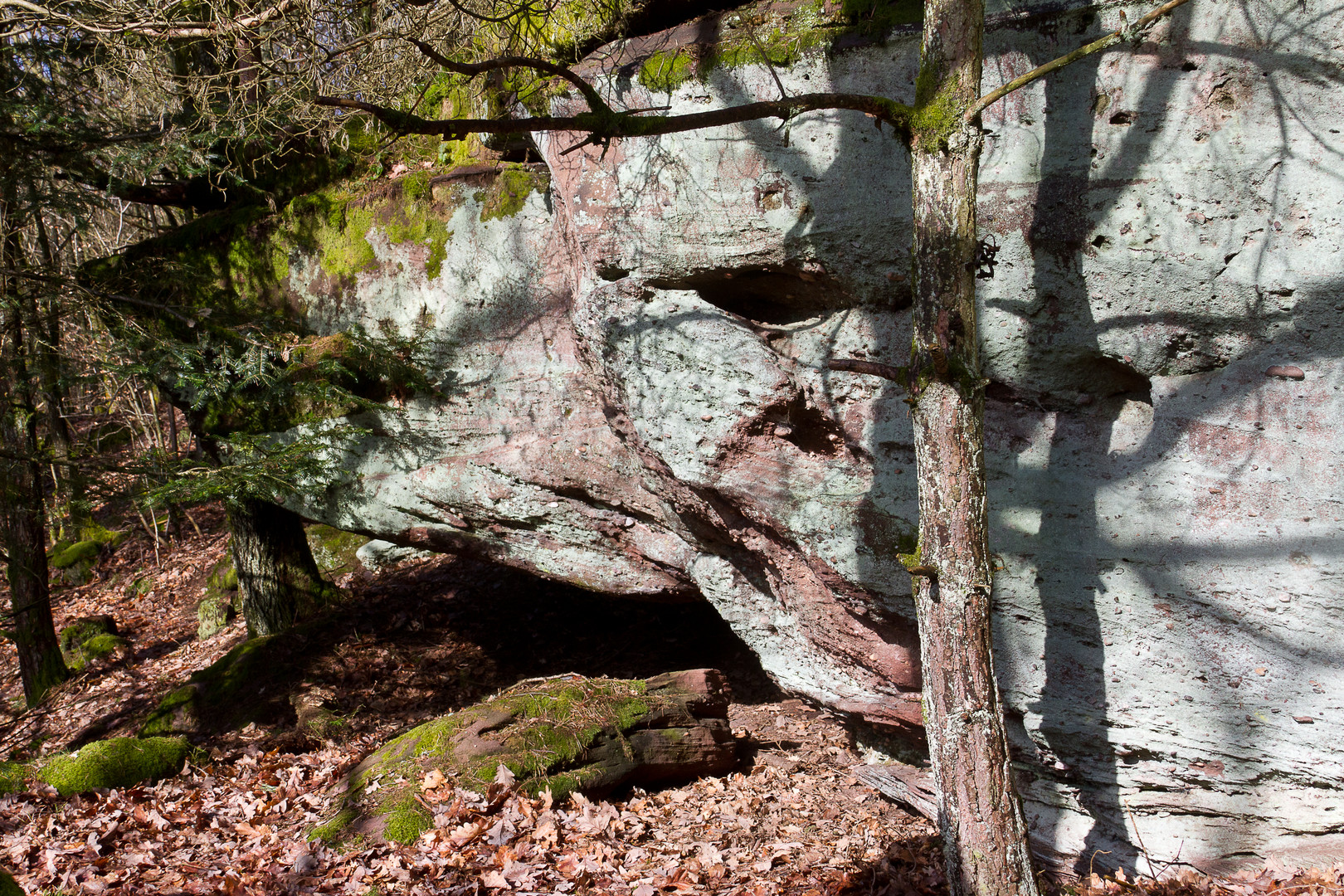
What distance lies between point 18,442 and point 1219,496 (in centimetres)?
1153

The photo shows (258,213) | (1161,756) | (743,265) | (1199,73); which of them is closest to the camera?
(1199,73)

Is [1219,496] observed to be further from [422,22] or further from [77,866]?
[77,866]

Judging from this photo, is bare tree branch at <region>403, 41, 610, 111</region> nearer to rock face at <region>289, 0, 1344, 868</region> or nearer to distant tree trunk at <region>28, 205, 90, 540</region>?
rock face at <region>289, 0, 1344, 868</region>

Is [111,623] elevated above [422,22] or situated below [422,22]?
below

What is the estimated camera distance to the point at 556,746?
536 centimetres

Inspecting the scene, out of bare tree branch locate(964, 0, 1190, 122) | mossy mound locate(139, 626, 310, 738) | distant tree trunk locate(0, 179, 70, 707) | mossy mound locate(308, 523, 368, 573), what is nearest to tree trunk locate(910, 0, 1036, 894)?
bare tree branch locate(964, 0, 1190, 122)

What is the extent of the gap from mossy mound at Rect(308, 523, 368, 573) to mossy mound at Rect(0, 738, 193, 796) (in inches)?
190

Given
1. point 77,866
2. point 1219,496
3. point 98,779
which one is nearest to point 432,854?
point 77,866

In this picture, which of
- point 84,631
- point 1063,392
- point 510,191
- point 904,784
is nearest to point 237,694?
point 84,631

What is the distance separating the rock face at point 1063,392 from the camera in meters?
3.91

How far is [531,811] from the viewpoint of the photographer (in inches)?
193

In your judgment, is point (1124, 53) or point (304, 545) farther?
point (304, 545)

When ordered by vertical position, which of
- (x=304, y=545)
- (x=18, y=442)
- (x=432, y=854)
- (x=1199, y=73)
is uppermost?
(x=1199, y=73)

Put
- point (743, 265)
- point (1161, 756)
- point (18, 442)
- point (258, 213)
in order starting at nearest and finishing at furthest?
point (1161, 756)
point (743, 265)
point (258, 213)
point (18, 442)
